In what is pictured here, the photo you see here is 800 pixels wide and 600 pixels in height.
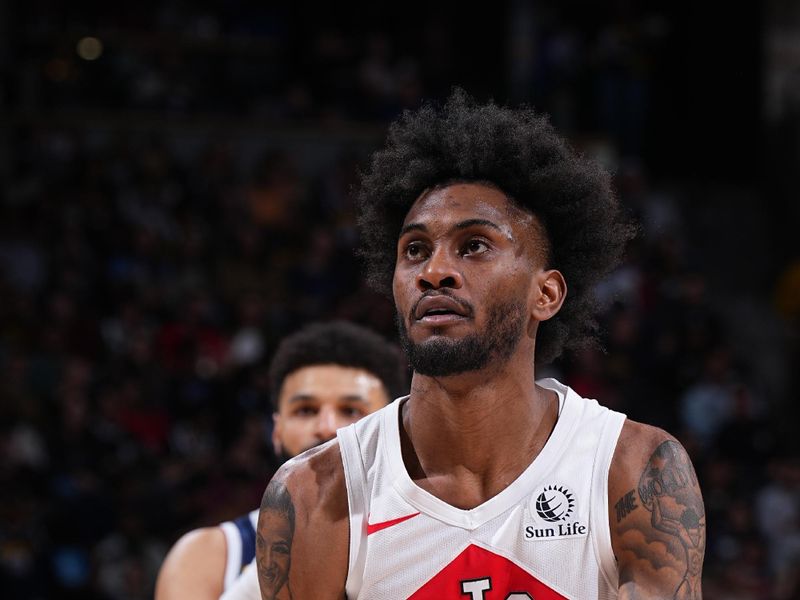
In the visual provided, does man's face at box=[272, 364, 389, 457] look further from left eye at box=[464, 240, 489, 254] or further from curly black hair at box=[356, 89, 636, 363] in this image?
left eye at box=[464, 240, 489, 254]

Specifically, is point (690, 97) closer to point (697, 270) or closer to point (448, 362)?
point (697, 270)

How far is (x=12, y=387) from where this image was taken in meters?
8.92

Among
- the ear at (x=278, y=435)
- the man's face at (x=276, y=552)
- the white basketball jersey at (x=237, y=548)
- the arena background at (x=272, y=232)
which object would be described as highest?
the arena background at (x=272, y=232)

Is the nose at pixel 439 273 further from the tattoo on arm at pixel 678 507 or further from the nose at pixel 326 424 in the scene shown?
the nose at pixel 326 424

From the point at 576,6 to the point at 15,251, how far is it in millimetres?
7107

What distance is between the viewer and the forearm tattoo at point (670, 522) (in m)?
2.95

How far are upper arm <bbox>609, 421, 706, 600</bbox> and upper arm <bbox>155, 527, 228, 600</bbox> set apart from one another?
68.4 inches

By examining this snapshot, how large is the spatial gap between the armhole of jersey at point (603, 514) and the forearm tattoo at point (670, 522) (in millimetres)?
43

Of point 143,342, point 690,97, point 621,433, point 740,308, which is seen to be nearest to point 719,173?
point 690,97

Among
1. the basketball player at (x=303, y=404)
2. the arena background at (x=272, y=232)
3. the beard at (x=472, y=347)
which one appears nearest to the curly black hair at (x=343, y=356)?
the basketball player at (x=303, y=404)

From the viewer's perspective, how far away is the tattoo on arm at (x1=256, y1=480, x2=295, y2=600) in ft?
10.1

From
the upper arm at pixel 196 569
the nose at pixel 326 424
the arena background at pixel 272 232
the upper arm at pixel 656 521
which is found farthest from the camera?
the arena background at pixel 272 232

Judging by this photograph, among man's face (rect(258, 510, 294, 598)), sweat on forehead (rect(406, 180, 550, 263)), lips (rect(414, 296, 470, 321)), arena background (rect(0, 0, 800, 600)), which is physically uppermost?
arena background (rect(0, 0, 800, 600))

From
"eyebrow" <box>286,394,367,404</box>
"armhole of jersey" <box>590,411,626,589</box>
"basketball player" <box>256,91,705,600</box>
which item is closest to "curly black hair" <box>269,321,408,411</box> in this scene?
"eyebrow" <box>286,394,367,404</box>
